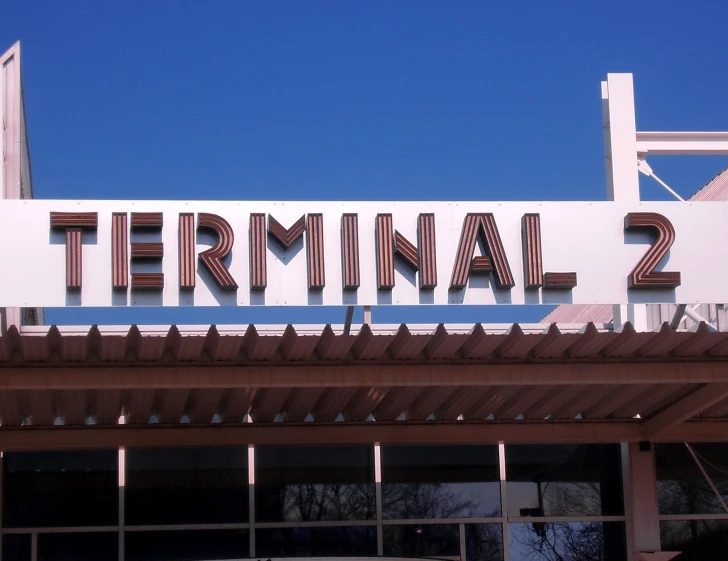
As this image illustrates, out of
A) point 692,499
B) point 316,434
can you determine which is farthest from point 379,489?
point 692,499

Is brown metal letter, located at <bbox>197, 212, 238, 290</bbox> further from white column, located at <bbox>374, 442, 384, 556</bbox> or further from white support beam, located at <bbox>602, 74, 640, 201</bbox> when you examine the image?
white support beam, located at <bbox>602, 74, 640, 201</bbox>

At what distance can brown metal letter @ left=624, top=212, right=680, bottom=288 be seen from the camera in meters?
10.7

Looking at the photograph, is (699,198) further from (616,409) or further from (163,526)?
(163,526)

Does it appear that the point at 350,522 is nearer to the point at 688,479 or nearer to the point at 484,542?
the point at 484,542

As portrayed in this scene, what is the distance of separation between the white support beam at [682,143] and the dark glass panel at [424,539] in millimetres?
5052

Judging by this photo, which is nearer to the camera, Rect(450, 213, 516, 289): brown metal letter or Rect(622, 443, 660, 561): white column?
Rect(450, 213, 516, 289): brown metal letter

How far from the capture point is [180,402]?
11711 millimetres

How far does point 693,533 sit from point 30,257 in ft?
27.6

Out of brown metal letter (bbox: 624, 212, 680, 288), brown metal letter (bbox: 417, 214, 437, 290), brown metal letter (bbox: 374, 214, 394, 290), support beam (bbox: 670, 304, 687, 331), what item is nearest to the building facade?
support beam (bbox: 670, 304, 687, 331)

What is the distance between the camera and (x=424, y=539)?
528 inches

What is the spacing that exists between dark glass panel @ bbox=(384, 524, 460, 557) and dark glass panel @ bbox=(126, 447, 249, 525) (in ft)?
5.67

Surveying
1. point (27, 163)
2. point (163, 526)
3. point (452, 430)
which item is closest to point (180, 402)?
point (163, 526)

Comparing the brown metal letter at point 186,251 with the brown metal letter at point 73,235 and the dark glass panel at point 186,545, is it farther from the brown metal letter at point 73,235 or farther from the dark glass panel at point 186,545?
the dark glass panel at point 186,545

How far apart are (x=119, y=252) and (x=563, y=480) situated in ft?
20.9
